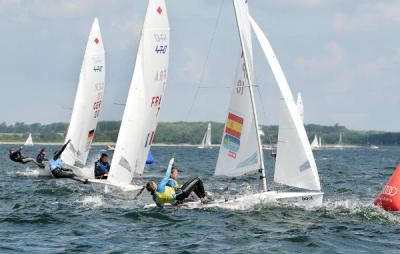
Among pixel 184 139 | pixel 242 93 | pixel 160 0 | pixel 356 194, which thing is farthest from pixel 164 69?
pixel 184 139

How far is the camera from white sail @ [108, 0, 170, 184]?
2075cm

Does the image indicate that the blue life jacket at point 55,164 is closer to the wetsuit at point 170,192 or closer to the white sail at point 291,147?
the wetsuit at point 170,192

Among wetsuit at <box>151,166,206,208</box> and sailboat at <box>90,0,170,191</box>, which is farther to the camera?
sailboat at <box>90,0,170,191</box>

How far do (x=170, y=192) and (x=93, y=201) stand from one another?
331 cm

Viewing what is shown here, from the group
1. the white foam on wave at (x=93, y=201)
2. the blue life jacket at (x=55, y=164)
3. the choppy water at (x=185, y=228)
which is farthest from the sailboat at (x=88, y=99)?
the choppy water at (x=185, y=228)

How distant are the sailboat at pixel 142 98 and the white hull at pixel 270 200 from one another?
2.34 metres

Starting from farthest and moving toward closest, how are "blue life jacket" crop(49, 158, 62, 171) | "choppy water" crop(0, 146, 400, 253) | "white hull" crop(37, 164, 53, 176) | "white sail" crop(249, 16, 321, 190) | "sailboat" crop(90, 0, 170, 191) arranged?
1. "white hull" crop(37, 164, 53, 176)
2. "blue life jacket" crop(49, 158, 62, 171)
3. "sailboat" crop(90, 0, 170, 191)
4. "white sail" crop(249, 16, 321, 190)
5. "choppy water" crop(0, 146, 400, 253)

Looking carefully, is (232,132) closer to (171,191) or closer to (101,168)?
(171,191)

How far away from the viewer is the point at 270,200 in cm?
1827

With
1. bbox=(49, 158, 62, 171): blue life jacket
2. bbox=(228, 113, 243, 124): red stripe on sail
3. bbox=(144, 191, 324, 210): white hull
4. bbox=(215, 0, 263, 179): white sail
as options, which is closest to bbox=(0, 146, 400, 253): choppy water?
bbox=(144, 191, 324, 210): white hull

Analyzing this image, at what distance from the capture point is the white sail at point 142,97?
20.8 m

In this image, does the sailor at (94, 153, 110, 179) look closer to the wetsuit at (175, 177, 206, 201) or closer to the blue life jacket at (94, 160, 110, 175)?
the blue life jacket at (94, 160, 110, 175)

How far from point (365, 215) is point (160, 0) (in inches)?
322

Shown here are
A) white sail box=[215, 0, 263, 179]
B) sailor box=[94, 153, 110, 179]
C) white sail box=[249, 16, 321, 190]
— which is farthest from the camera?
sailor box=[94, 153, 110, 179]
